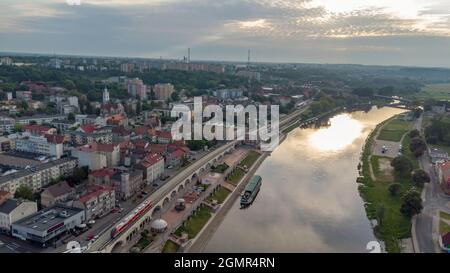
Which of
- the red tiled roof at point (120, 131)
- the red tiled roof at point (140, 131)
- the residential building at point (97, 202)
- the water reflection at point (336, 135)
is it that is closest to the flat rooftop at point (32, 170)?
the residential building at point (97, 202)

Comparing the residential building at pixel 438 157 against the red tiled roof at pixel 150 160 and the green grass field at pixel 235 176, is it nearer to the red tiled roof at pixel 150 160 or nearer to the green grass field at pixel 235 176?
the green grass field at pixel 235 176

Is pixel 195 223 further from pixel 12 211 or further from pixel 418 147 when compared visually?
pixel 418 147

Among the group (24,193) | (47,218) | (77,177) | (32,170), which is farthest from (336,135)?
(47,218)

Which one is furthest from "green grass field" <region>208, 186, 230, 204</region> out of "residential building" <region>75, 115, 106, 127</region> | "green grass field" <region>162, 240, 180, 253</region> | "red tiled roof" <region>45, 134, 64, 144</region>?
"residential building" <region>75, 115, 106, 127</region>

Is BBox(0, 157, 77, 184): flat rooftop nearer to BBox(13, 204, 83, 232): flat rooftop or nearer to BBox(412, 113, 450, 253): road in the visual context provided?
BBox(13, 204, 83, 232): flat rooftop

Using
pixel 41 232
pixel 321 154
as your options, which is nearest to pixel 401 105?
pixel 321 154
